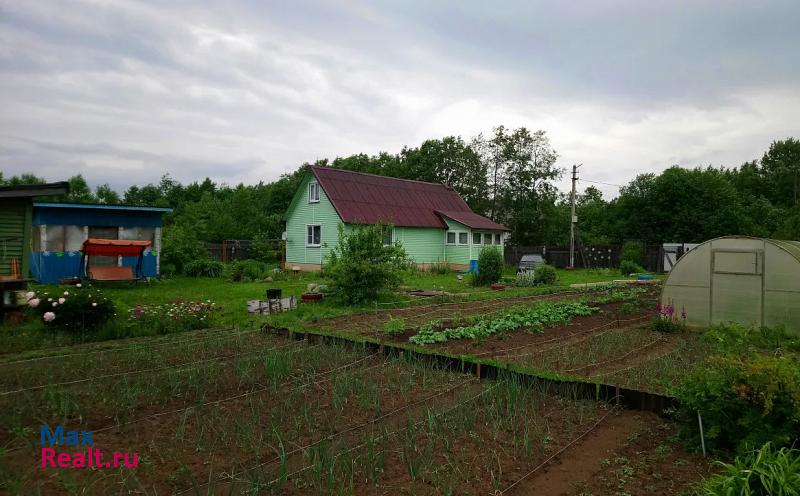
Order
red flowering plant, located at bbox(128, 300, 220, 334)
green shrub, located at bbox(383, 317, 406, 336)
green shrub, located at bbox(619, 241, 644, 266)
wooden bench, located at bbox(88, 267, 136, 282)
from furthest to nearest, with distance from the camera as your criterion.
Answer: green shrub, located at bbox(619, 241, 644, 266) → wooden bench, located at bbox(88, 267, 136, 282) → red flowering plant, located at bbox(128, 300, 220, 334) → green shrub, located at bbox(383, 317, 406, 336)

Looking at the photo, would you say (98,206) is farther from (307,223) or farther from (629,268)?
(629,268)

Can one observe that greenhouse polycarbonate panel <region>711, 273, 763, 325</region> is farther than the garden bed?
Yes

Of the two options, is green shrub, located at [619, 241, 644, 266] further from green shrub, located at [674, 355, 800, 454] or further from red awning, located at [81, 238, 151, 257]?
green shrub, located at [674, 355, 800, 454]

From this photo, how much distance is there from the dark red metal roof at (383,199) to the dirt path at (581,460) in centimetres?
1913

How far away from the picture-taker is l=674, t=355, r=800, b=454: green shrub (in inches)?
142

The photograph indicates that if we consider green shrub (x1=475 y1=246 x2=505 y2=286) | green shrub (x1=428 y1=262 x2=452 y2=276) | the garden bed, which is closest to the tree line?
green shrub (x1=428 y1=262 x2=452 y2=276)

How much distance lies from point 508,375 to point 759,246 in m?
6.59

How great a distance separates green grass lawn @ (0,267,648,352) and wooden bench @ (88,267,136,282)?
0.97 feet

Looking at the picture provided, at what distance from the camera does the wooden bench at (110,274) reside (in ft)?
51.5

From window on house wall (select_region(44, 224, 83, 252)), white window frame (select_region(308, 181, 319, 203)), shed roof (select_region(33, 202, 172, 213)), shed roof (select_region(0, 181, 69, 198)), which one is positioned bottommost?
window on house wall (select_region(44, 224, 83, 252))

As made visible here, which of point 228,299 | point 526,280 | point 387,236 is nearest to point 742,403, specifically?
point 387,236

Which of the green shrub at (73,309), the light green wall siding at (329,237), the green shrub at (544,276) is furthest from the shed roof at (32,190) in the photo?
the green shrub at (544,276)

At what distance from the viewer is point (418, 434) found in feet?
14.5

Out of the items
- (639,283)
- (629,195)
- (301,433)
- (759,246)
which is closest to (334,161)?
(629,195)
